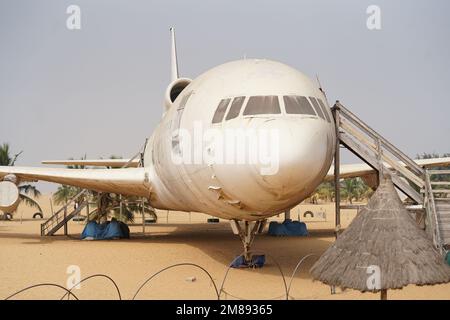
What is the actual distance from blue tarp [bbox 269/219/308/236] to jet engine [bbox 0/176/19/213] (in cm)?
1251

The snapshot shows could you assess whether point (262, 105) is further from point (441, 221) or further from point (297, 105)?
point (441, 221)

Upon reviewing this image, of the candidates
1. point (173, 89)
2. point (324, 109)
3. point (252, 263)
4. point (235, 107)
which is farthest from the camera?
point (173, 89)

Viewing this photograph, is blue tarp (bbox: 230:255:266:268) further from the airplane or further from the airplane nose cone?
the airplane nose cone

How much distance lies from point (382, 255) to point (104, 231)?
57.6 ft

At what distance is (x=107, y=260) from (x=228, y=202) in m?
6.20

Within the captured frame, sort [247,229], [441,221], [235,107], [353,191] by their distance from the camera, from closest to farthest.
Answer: [235,107] → [247,229] → [441,221] → [353,191]

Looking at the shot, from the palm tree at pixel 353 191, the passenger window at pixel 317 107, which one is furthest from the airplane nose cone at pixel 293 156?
the palm tree at pixel 353 191

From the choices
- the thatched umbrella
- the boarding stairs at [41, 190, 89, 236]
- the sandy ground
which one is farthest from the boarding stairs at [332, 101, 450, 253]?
the boarding stairs at [41, 190, 89, 236]

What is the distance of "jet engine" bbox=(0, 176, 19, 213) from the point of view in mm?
19062

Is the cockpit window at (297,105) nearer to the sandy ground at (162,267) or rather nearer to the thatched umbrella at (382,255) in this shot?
the thatched umbrella at (382,255)

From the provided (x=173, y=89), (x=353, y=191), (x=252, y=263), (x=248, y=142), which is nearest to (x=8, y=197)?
(x=173, y=89)

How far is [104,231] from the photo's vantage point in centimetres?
2416
